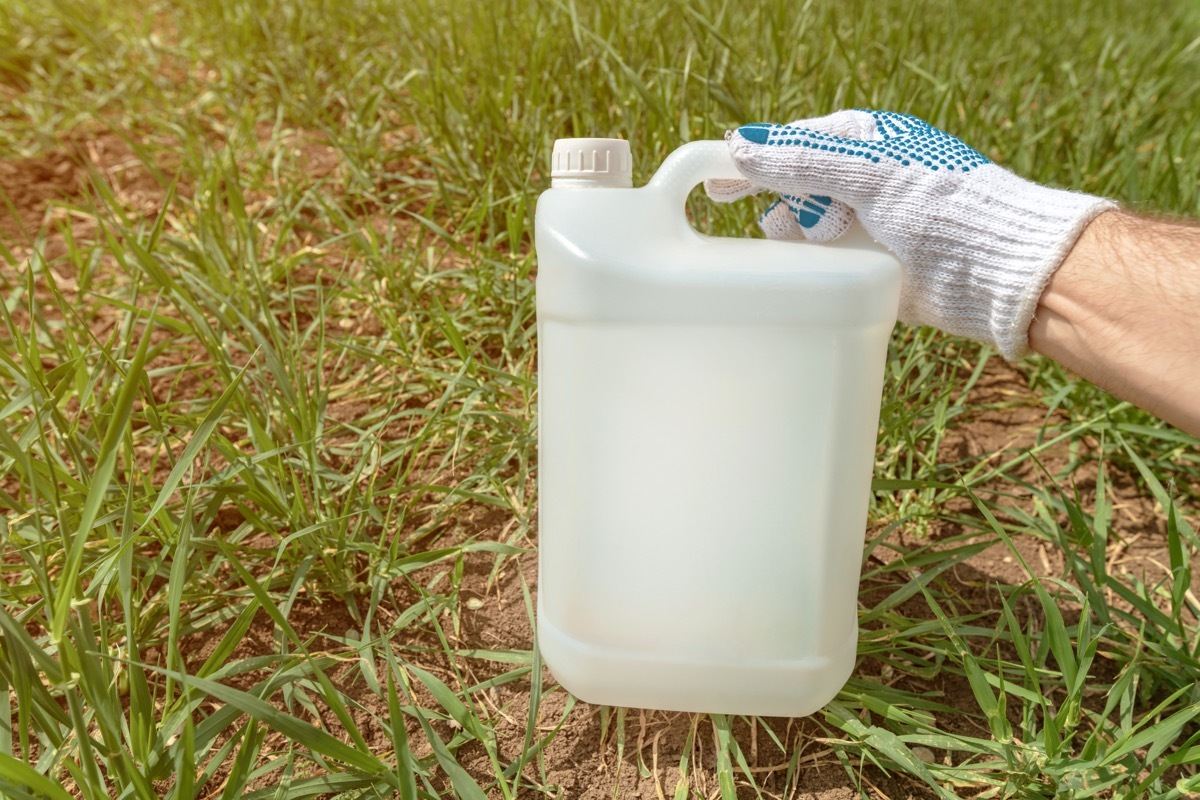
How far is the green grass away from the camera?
3.14 ft

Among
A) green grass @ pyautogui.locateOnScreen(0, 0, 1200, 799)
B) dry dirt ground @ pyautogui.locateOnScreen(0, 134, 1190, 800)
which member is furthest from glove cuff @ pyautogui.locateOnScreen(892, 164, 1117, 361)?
dry dirt ground @ pyautogui.locateOnScreen(0, 134, 1190, 800)

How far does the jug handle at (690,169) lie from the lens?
97 cm

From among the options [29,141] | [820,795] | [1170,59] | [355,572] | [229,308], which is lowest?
[820,795]

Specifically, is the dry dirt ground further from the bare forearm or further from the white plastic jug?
the bare forearm

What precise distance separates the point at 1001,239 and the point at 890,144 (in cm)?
18

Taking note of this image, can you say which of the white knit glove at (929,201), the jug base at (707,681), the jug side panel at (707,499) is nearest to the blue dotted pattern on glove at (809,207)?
the white knit glove at (929,201)

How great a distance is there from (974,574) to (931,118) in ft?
3.13

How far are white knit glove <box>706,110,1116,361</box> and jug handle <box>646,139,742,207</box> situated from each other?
2cm

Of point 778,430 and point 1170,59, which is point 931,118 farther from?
point 778,430

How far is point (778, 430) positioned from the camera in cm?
94

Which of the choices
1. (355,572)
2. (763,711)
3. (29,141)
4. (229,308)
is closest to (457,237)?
(229,308)

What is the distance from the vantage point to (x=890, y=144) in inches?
39.6

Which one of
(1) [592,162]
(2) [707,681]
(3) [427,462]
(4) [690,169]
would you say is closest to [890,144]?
(4) [690,169]

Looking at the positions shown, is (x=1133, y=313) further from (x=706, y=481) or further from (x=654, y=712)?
(x=654, y=712)
